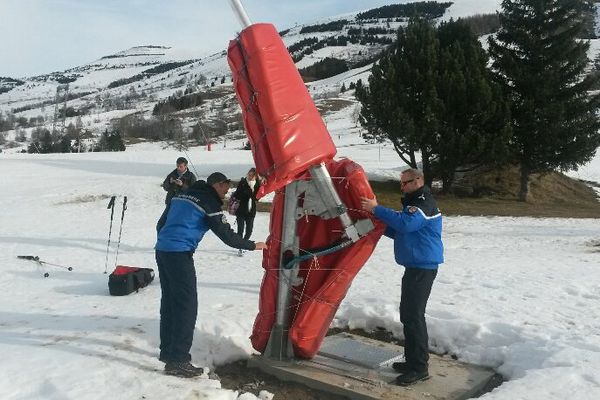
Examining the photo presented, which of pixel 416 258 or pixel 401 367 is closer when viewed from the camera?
pixel 416 258

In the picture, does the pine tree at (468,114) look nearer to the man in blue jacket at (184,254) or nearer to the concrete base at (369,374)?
the concrete base at (369,374)

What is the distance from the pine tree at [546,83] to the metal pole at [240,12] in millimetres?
20906

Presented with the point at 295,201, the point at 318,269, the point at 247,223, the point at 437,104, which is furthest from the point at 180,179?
the point at 437,104

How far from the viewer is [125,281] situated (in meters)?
9.05

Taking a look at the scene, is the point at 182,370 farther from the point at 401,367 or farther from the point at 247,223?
the point at 247,223

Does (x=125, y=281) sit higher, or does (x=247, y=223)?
(x=247, y=223)

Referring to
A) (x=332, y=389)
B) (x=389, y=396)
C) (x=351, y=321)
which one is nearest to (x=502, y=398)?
(x=389, y=396)

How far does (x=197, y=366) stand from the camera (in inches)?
232

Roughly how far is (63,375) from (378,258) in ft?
26.5

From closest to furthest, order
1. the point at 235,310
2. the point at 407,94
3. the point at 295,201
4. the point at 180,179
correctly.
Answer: the point at 295,201 < the point at 235,310 < the point at 180,179 < the point at 407,94

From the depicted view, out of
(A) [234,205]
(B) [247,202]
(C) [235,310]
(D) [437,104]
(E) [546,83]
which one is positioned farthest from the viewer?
(E) [546,83]

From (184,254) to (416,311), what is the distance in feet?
7.42

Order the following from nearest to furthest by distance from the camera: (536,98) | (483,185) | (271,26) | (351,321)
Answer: (271,26) < (351,321) < (536,98) < (483,185)

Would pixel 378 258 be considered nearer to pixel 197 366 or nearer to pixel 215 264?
pixel 215 264
